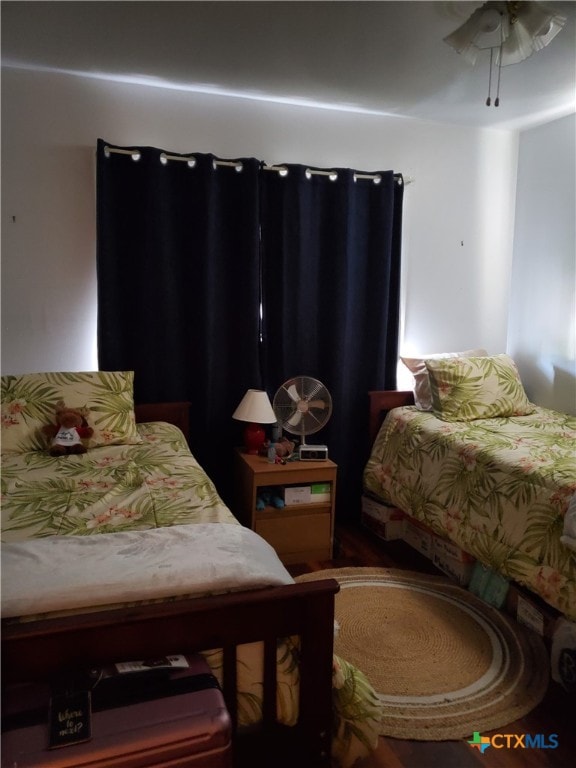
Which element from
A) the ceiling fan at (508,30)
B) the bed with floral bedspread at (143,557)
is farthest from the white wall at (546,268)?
the bed with floral bedspread at (143,557)

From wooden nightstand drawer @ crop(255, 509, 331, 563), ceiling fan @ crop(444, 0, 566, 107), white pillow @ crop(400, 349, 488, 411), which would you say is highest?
ceiling fan @ crop(444, 0, 566, 107)

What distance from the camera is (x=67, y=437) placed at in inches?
85.9

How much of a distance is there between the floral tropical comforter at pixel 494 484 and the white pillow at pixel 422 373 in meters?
0.09

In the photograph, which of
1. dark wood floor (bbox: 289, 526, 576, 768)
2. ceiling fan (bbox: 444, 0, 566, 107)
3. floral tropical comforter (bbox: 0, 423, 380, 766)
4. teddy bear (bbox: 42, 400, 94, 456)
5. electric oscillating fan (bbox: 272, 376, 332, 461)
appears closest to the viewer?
floral tropical comforter (bbox: 0, 423, 380, 766)

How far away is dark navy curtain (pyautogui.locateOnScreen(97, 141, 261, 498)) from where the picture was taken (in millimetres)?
2641

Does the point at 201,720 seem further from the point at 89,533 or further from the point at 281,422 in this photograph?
the point at 281,422

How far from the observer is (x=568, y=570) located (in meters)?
1.82

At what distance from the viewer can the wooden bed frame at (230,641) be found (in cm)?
98

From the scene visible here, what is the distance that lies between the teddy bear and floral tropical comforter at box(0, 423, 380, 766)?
0.05 m

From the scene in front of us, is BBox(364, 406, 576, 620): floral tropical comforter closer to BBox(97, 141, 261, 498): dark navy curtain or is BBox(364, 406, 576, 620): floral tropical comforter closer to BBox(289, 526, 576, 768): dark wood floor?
BBox(289, 526, 576, 768): dark wood floor

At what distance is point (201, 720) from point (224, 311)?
7.21ft

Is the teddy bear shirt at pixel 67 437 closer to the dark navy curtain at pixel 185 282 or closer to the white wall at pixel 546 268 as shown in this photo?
the dark navy curtain at pixel 185 282

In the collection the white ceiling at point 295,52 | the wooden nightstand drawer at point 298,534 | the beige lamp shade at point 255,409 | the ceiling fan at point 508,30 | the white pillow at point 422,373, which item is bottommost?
the wooden nightstand drawer at point 298,534

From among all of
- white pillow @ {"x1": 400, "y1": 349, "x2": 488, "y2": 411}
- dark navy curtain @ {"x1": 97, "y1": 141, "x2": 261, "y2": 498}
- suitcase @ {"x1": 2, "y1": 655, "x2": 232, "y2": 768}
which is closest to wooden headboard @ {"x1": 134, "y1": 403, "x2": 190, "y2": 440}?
dark navy curtain @ {"x1": 97, "y1": 141, "x2": 261, "y2": 498}
